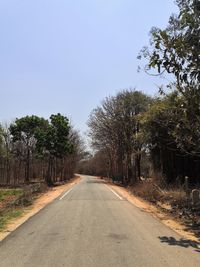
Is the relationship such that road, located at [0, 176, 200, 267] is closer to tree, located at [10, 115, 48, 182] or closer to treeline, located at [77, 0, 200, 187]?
treeline, located at [77, 0, 200, 187]

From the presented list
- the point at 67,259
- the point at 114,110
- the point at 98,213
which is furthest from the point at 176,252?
the point at 114,110

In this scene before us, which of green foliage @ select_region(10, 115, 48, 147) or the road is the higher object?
green foliage @ select_region(10, 115, 48, 147)

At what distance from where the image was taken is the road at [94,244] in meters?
9.20

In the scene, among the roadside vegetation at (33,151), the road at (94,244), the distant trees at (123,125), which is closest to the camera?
the road at (94,244)

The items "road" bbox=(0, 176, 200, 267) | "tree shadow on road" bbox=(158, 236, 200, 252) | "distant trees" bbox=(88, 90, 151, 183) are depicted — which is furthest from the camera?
"distant trees" bbox=(88, 90, 151, 183)

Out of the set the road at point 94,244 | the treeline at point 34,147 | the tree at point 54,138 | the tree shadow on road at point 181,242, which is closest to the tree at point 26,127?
the treeline at point 34,147

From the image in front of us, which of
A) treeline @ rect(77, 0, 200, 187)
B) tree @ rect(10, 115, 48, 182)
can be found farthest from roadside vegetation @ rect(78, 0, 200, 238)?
tree @ rect(10, 115, 48, 182)

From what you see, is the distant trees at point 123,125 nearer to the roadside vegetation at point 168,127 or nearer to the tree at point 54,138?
the roadside vegetation at point 168,127

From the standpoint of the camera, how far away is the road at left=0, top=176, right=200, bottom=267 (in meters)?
9.20

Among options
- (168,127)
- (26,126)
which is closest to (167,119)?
(168,127)

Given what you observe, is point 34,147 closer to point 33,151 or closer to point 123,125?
point 33,151

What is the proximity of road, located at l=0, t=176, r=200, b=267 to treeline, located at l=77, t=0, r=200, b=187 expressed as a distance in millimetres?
4357

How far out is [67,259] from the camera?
30.5 feet

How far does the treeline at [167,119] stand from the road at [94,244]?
4357mm
